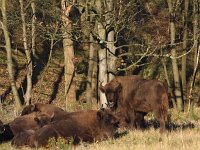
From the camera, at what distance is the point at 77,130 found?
1373cm

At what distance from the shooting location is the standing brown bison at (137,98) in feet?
50.3

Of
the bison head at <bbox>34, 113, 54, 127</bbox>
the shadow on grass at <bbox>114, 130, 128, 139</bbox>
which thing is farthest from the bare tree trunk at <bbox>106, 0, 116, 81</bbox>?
the bison head at <bbox>34, 113, 54, 127</bbox>

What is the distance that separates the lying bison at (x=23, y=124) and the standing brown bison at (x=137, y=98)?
7.91 ft

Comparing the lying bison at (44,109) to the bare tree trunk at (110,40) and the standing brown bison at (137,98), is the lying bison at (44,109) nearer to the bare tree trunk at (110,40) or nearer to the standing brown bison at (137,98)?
the standing brown bison at (137,98)

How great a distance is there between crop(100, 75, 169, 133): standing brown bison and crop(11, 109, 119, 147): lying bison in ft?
5.23

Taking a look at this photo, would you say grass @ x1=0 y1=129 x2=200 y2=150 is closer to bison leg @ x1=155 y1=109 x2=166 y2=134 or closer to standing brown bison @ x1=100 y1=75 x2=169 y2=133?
bison leg @ x1=155 y1=109 x2=166 y2=134

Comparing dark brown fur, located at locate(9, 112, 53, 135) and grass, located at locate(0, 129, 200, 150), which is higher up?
dark brown fur, located at locate(9, 112, 53, 135)

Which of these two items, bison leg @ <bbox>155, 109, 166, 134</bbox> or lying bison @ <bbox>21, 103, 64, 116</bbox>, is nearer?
bison leg @ <bbox>155, 109, 166, 134</bbox>

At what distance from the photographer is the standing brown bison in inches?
Result: 603

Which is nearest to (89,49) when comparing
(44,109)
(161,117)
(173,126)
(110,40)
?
(110,40)

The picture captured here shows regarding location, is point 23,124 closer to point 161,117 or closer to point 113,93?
point 113,93

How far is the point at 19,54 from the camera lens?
118ft

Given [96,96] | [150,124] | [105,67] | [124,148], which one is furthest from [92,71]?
[124,148]

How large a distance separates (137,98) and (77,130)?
9.41ft
